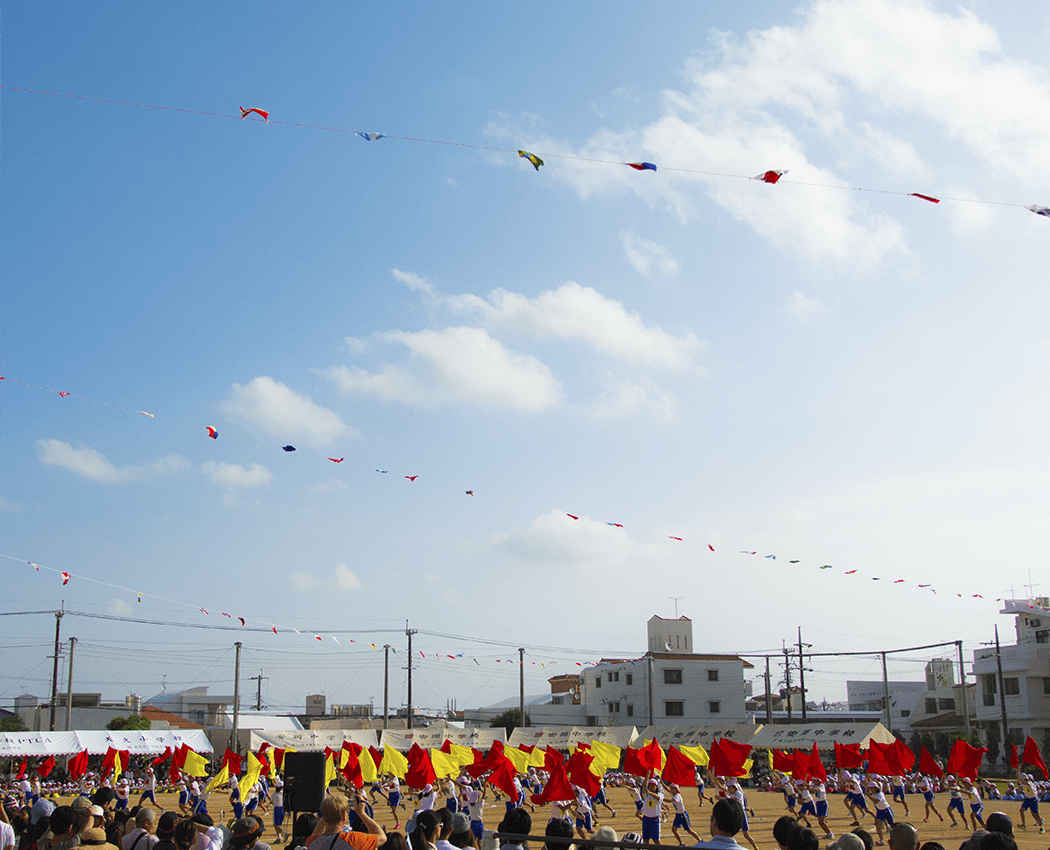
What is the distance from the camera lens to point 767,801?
3531 cm

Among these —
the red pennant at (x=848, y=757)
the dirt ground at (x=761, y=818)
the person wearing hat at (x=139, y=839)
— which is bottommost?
the dirt ground at (x=761, y=818)

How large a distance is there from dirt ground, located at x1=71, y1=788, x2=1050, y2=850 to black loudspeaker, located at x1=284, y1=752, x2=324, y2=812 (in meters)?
14.4

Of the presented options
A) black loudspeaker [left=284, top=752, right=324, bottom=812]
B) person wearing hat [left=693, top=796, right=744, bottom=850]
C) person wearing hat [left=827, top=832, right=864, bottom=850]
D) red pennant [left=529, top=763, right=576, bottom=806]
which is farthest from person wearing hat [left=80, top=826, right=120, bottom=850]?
red pennant [left=529, top=763, right=576, bottom=806]

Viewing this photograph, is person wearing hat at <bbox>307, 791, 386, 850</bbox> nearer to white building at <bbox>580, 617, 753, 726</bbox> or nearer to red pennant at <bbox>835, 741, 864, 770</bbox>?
red pennant at <bbox>835, 741, 864, 770</bbox>

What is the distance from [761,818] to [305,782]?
75.1 ft

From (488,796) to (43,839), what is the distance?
35106 millimetres

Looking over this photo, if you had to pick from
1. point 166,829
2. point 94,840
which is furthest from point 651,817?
point 94,840

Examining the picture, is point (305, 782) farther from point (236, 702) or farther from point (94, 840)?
point (236, 702)

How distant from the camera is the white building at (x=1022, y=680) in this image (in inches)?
1893

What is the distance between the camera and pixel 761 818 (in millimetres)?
28219

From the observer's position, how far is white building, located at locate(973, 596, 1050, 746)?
4809cm

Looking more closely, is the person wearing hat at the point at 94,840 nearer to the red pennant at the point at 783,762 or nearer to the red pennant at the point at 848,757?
the red pennant at the point at 848,757

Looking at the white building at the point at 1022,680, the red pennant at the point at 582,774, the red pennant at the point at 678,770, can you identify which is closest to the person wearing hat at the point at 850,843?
the red pennant at the point at 582,774

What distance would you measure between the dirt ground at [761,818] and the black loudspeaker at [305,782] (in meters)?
14.4
